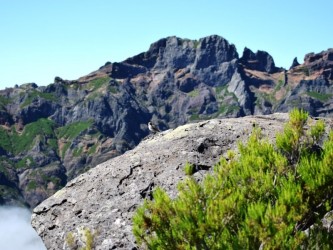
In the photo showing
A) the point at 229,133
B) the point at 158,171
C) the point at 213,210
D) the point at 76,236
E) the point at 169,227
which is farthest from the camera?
the point at 229,133

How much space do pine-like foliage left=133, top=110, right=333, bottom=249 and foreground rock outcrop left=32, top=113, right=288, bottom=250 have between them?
611cm

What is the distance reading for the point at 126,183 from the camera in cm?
2103

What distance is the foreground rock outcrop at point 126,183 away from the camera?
63.2ft

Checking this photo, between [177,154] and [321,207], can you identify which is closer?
[321,207]

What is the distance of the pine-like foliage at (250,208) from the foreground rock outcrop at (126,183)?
20.1 ft

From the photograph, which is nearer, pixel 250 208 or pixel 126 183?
pixel 250 208

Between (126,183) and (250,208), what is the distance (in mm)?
10447

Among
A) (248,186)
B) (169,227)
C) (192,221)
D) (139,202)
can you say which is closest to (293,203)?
(248,186)

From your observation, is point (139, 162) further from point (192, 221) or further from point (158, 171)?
point (192, 221)

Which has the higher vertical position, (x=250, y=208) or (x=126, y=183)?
(x=250, y=208)

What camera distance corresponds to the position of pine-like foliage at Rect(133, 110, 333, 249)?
11.4 metres

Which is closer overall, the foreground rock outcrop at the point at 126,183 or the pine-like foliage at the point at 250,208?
the pine-like foliage at the point at 250,208

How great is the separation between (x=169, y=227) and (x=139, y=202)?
667 centimetres

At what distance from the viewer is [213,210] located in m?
11.8
